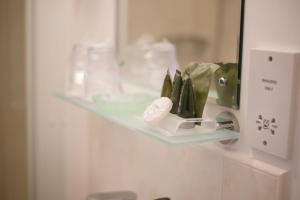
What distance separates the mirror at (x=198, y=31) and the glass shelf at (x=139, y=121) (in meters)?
0.07

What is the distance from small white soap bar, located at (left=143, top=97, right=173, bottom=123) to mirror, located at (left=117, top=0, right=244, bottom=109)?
0.11 meters

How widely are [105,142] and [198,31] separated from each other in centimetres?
48

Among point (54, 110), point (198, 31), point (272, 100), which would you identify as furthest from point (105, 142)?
point (272, 100)

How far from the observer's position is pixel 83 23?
4.22 feet

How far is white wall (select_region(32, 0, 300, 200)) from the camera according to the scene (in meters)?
0.63

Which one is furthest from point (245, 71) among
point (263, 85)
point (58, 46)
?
point (58, 46)

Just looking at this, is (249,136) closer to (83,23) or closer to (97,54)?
(97,54)

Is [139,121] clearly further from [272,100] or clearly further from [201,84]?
[272,100]

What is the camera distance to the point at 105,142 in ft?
3.73

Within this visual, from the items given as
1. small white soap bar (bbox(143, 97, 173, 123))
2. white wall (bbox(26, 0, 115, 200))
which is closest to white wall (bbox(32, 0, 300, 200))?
white wall (bbox(26, 0, 115, 200))

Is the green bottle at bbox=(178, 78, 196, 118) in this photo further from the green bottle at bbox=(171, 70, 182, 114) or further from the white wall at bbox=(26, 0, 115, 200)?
the white wall at bbox=(26, 0, 115, 200)

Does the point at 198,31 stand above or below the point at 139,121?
above

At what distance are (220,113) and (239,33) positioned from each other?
0.15 m

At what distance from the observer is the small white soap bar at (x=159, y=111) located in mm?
682
